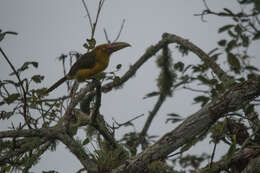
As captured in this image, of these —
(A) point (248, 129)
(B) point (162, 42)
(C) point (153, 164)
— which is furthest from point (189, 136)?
(B) point (162, 42)

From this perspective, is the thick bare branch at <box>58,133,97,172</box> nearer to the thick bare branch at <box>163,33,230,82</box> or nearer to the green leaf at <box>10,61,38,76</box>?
the green leaf at <box>10,61,38,76</box>

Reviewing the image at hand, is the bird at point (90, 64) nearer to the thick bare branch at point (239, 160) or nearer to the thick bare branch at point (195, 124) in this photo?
the thick bare branch at point (195, 124)

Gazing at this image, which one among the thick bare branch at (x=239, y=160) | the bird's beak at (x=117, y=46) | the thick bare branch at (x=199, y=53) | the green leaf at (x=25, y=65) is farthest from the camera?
the bird's beak at (x=117, y=46)

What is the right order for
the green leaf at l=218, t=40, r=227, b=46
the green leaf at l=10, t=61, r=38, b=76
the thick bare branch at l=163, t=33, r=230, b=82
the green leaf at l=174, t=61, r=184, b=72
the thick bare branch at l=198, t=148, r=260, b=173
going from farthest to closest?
the green leaf at l=218, t=40, r=227, b=46, the green leaf at l=174, t=61, r=184, b=72, the thick bare branch at l=163, t=33, r=230, b=82, the green leaf at l=10, t=61, r=38, b=76, the thick bare branch at l=198, t=148, r=260, b=173

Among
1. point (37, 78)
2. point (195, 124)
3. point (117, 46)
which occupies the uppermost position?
point (117, 46)

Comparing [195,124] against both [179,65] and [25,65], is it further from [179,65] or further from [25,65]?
[179,65]

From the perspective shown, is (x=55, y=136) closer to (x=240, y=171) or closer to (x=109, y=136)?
(x=109, y=136)

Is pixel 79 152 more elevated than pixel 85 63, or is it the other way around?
pixel 85 63

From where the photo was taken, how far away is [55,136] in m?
1.91

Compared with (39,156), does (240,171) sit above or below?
below

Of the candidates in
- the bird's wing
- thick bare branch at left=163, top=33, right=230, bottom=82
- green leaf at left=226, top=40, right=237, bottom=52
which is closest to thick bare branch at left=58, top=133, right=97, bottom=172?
thick bare branch at left=163, top=33, right=230, bottom=82

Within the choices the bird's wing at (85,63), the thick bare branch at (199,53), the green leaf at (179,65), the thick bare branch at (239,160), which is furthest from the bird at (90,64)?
the thick bare branch at (239,160)

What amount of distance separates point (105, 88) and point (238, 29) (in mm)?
1616

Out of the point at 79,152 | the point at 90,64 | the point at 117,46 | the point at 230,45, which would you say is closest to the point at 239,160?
the point at 79,152
